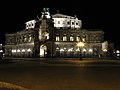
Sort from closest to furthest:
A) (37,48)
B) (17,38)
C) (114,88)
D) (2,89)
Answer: (2,89) < (114,88) < (37,48) < (17,38)

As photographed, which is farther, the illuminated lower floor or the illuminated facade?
the illuminated facade

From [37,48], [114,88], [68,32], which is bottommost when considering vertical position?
[114,88]

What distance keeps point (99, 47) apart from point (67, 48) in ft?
44.9

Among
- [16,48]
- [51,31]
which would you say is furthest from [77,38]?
[16,48]

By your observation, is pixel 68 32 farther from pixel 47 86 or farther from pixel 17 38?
pixel 47 86

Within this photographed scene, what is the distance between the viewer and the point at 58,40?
109 metres

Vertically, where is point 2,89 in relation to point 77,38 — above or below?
below

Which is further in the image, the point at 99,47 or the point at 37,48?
the point at 99,47

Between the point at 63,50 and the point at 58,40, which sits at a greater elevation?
the point at 58,40

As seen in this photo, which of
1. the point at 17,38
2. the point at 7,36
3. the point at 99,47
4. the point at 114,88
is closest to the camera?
the point at 114,88

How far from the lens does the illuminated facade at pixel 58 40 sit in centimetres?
10550

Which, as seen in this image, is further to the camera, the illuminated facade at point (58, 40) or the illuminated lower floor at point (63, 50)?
the illuminated facade at point (58, 40)

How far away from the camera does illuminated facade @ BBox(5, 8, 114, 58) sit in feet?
346

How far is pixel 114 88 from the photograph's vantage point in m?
17.7
